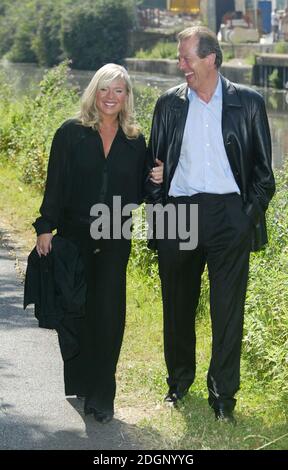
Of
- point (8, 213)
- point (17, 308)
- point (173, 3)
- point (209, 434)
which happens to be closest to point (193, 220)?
point (209, 434)

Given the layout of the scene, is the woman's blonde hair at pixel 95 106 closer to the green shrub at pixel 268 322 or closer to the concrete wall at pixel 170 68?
the green shrub at pixel 268 322

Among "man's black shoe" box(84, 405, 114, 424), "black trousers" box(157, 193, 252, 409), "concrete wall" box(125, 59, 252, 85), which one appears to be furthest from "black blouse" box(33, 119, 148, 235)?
"concrete wall" box(125, 59, 252, 85)

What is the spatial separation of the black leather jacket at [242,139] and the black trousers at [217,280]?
0.09 m

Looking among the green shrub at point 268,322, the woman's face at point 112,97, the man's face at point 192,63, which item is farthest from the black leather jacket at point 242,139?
the green shrub at point 268,322

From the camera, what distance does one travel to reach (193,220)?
223 inches

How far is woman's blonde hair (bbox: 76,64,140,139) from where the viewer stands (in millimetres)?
5516

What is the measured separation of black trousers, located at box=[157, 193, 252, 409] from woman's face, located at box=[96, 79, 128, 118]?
533 mm

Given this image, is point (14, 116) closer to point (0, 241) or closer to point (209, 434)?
point (0, 241)

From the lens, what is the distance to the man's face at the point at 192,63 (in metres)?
5.54

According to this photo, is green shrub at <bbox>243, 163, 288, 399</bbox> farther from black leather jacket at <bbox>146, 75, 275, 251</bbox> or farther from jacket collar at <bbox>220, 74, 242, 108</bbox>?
jacket collar at <bbox>220, 74, 242, 108</bbox>

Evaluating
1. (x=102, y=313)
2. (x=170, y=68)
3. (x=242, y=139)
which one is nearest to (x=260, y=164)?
(x=242, y=139)

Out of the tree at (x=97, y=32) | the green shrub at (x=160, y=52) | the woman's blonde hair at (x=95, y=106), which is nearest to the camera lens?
the woman's blonde hair at (x=95, y=106)

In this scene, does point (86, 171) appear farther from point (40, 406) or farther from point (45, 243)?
point (40, 406)

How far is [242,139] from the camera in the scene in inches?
220
